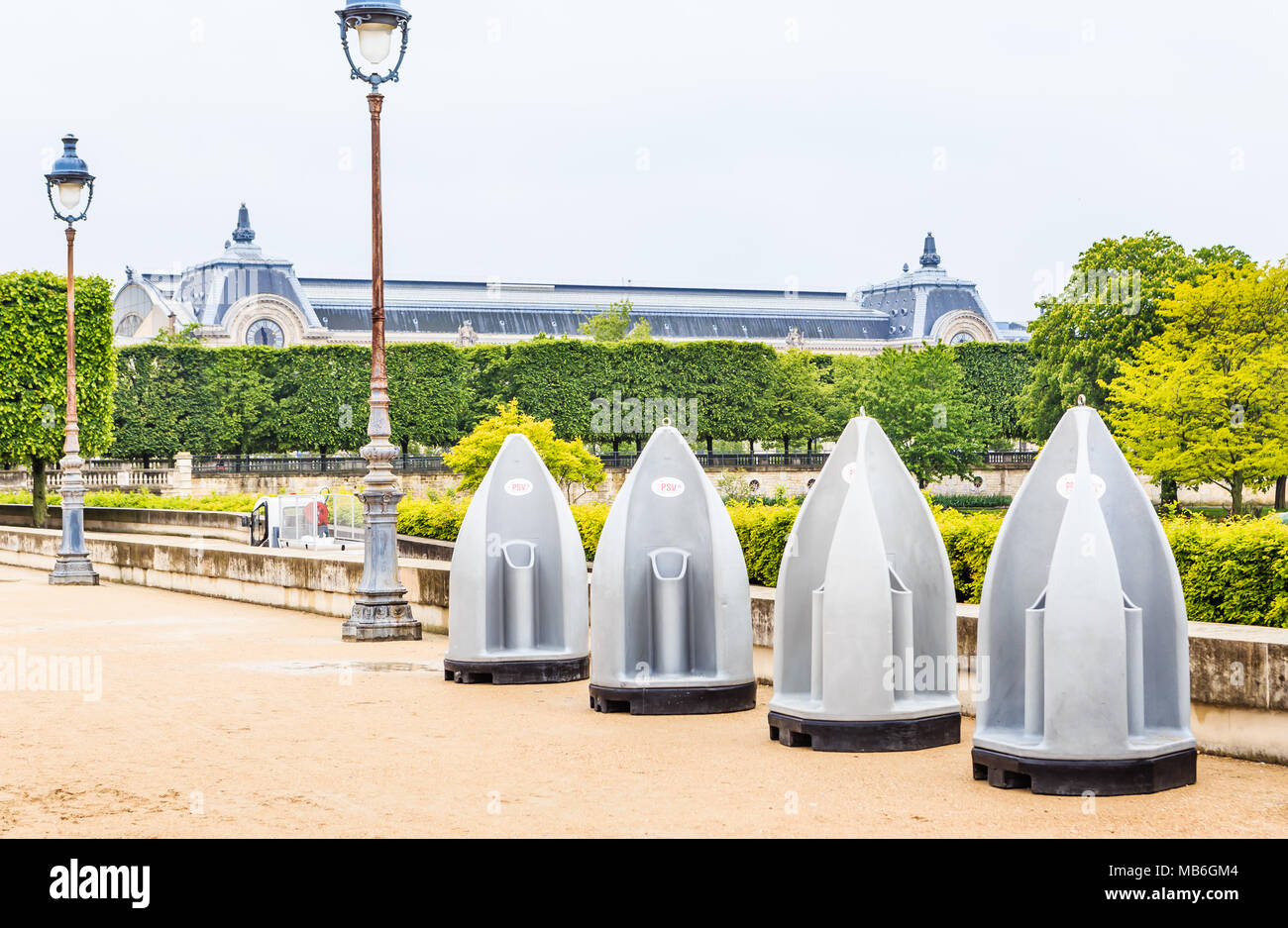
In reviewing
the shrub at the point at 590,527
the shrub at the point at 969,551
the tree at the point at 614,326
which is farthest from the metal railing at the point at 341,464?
the shrub at the point at 969,551

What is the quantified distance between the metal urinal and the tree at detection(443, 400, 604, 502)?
34062 millimetres

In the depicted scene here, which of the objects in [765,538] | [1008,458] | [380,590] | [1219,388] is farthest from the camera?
[1008,458]

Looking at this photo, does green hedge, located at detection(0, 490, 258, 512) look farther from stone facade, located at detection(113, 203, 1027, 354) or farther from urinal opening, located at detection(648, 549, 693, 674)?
stone facade, located at detection(113, 203, 1027, 354)

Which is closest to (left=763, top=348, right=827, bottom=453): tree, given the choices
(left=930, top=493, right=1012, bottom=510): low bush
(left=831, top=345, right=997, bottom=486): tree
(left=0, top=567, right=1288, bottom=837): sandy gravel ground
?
(left=831, top=345, right=997, bottom=486): tree

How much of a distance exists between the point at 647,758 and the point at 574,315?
94.3m

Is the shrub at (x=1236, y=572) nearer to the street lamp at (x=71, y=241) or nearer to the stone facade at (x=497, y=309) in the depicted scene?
the street lamp at (x=71, y=241)

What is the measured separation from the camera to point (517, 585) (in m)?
→ 10.6

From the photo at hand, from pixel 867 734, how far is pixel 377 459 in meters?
7.65

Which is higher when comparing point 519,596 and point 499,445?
point 499,445

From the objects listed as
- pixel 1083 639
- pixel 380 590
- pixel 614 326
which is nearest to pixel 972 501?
pixel 614 326

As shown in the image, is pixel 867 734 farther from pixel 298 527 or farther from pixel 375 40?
pixel 298 527

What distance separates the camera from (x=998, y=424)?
72812 mm
